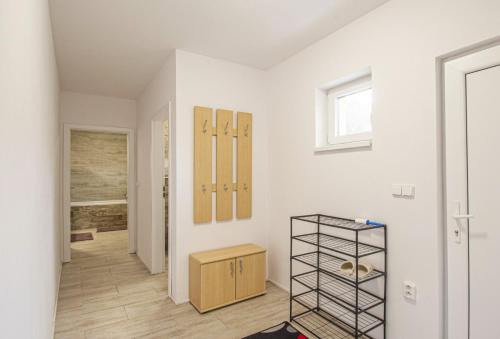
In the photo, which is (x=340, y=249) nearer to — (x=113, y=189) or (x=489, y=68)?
(x=489, y=68)

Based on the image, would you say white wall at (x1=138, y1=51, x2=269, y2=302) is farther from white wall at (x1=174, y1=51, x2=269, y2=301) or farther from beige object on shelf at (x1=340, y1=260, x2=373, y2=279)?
beige object on shelf at (x1=340, y1=260, x2=373, y2=279)

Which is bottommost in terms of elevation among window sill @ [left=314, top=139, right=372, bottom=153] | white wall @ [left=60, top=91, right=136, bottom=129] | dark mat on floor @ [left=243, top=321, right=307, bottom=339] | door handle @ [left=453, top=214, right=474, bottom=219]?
dark mat on floor @ [left=243, top=321, right=307, bottom=339]

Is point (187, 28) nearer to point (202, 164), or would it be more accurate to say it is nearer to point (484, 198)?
point (202, 164)

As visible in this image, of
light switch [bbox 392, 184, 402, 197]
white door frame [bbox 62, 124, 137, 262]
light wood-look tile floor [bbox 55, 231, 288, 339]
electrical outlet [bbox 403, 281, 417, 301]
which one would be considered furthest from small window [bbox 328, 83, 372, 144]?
white door frame [bbox 62, 124, 137, 262]

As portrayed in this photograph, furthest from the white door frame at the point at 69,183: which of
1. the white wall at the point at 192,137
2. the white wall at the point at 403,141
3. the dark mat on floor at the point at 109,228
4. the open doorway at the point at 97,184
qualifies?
the white wall at the point at 403,141

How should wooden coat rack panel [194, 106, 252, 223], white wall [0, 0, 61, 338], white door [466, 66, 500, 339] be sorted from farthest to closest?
wooden coat rack panel [194, 106, 252, 223] < white door [466, 66, 500, 339] < white wall [0, 0, 61, 338]

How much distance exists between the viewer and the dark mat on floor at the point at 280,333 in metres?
2.21

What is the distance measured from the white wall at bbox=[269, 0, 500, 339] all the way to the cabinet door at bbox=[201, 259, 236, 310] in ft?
3.54

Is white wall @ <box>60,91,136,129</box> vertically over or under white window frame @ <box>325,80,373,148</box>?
over

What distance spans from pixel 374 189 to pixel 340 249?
625mm

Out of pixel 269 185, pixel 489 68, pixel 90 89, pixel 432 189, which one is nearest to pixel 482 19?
pixel 489 68

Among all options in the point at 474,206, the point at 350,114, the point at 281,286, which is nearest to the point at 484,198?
the point at 474,206

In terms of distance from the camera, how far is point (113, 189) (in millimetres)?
6926

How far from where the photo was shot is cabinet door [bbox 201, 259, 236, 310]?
2.60m
